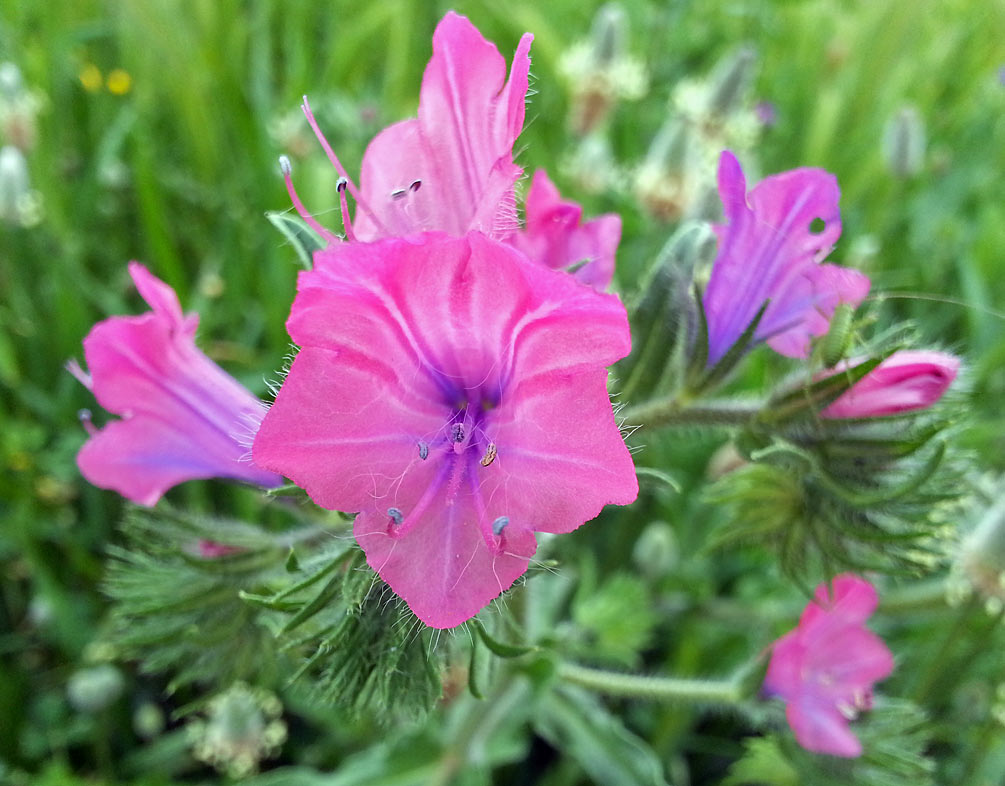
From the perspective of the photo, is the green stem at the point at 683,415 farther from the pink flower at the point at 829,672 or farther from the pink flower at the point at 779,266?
the pink flower at the point at 829,672

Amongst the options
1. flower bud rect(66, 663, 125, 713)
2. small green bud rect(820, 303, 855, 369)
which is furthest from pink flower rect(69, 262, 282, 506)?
flower bud rect(66, 663, 125, 713)

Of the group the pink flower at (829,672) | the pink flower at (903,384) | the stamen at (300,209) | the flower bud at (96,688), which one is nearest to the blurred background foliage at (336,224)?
the flower bud at (96,688)

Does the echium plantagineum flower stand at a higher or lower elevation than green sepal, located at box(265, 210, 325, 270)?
higher

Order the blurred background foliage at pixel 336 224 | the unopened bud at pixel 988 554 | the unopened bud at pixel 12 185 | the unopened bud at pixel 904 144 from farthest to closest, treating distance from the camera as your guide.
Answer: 1. the unopened bud at pixel 904 144
2. the unopened bud at pixel 12 185
3. the blurred background foliage at pixel 336 224
4. the unopened bud at pixel 988 554

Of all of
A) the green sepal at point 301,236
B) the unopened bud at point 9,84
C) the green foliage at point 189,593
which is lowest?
the green foliage at point 189,593

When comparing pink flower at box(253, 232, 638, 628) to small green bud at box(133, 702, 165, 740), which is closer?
pink flower at box(253, 232, 638, 628)

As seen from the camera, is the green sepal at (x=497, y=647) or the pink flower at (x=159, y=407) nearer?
the green sepal at (x=497, y=647)

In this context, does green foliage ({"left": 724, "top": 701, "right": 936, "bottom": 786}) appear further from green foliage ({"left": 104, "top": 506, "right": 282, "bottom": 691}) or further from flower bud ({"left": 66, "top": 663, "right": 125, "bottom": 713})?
flower bud ({"left": 66, "top": 663, "right": 125, "bottom": 713})

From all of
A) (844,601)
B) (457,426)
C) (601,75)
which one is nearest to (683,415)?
(844,601)
